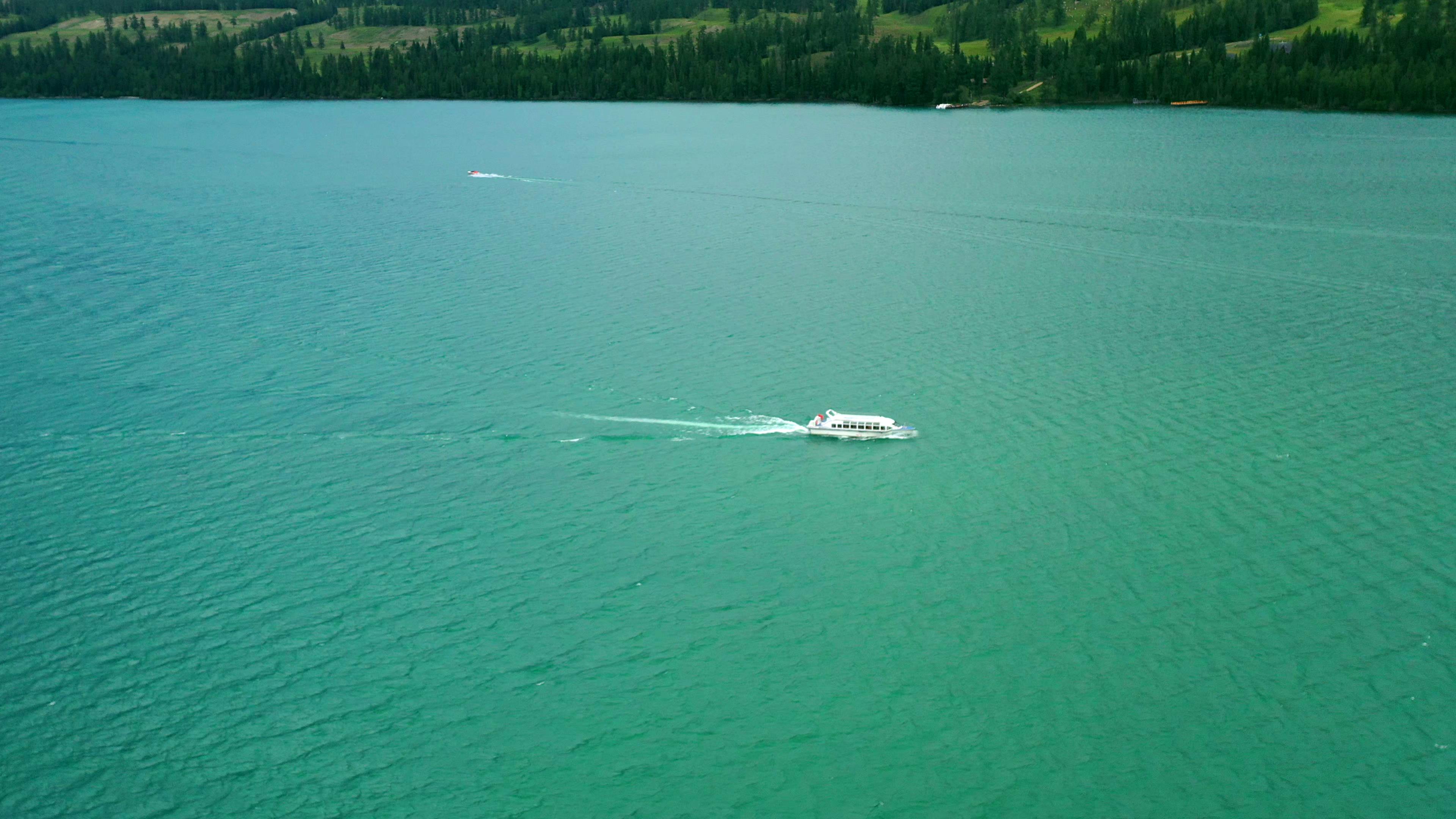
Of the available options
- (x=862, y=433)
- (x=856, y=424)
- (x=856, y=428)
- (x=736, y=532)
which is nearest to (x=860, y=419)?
(x=856, y=424)

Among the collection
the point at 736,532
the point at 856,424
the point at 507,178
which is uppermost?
the point at 507,178

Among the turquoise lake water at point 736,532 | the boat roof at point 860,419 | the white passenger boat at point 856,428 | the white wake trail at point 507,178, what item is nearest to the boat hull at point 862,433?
the white passenger boat at point 856,428

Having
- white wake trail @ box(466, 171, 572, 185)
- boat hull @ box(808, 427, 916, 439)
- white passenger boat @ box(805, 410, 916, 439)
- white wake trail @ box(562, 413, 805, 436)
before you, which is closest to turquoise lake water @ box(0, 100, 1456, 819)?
white wake trail @ box(562, 413, 805, 436)

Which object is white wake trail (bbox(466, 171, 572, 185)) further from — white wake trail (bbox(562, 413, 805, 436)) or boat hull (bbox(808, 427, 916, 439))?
boat hull (bbox(808, 427, 916, 439))

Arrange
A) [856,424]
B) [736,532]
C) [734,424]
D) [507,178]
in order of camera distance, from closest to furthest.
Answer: [736,532] → [856,424] → [734,424] → [507,178]

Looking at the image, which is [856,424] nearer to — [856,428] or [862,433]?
[856,428]

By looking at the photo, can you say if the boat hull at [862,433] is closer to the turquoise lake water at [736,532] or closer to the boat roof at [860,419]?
the boat roof at [860,419]

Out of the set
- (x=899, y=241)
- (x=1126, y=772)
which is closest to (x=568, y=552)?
(x=1126, y=772)
